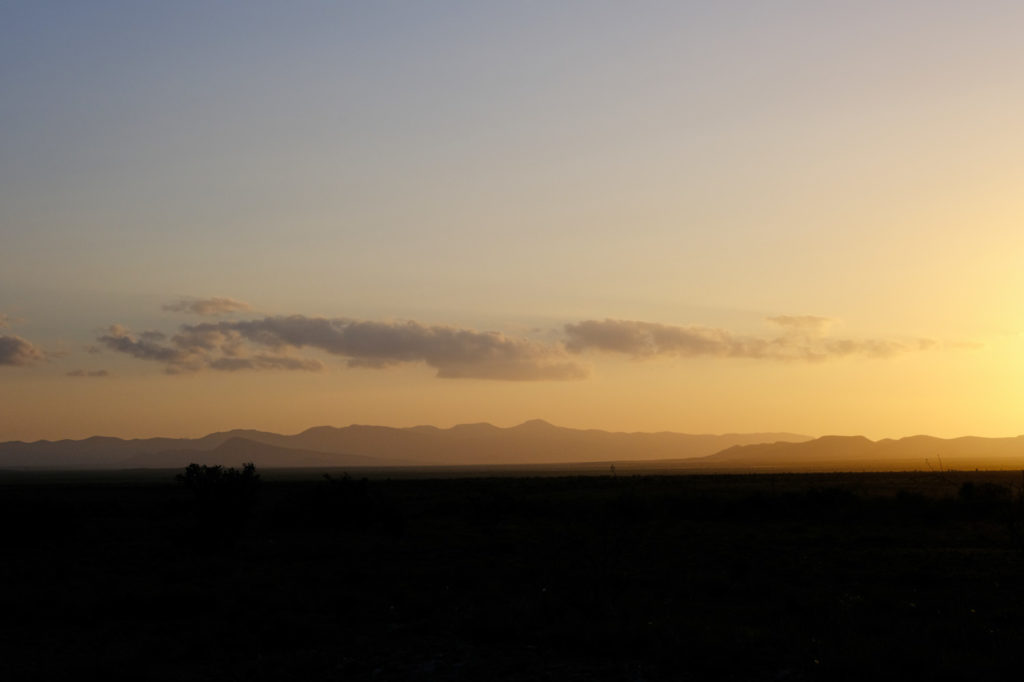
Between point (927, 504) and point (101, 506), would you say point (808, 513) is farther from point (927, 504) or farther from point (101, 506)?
point (101, 506)

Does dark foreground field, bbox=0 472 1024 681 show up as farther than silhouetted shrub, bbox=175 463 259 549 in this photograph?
No

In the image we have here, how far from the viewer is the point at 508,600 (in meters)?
18.2

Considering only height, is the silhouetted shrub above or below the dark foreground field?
above

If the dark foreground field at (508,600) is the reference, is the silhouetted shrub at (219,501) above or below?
above

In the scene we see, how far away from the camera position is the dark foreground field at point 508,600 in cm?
1316

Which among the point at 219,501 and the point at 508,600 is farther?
the point at 219,501

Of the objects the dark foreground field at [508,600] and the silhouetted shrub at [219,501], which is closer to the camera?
the dark foreground field at [508,600]

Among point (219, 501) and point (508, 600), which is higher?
point (219, 501)

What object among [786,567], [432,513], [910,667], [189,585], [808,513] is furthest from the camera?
[432,513]

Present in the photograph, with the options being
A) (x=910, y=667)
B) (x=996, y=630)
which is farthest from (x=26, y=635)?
(x=996, y=630)

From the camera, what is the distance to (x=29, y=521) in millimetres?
33500

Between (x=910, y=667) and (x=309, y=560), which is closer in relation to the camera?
(x=910, y=667)

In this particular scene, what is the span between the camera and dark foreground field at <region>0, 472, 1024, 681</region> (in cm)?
1316

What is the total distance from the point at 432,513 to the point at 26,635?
28.6m
